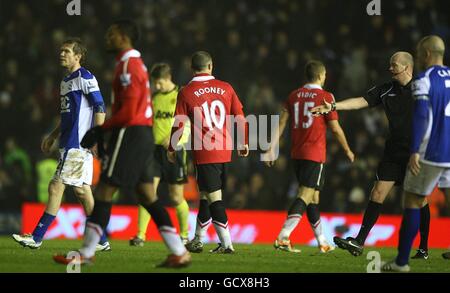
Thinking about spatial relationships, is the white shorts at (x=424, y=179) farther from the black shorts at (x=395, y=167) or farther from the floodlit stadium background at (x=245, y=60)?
the floodlit stadium background at (x=245, y=60)

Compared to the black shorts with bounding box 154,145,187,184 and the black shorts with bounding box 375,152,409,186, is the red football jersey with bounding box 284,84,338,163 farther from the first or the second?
the black shorts with bounding box 154,145,187,184

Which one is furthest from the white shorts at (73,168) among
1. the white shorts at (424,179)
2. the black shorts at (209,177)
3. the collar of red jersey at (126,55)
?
the white shorts at (424,179)

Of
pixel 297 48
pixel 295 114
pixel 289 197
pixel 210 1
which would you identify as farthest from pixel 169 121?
pixel 210 1

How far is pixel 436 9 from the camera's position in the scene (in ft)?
66.5

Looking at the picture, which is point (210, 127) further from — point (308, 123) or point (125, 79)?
point (125, 79)

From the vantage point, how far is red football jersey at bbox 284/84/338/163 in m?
11.9

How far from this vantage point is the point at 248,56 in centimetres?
2164

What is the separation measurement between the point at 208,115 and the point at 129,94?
2.83 metres

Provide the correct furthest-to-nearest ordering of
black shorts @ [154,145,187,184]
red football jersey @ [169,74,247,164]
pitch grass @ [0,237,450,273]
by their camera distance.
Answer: black shorts @ [154,145,187,184] → red football jersey @ [169,74,247,164] → pitch grass @ [0,237,450,273]

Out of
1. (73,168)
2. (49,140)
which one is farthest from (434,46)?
(49,140)

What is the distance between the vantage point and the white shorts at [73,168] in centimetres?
1107

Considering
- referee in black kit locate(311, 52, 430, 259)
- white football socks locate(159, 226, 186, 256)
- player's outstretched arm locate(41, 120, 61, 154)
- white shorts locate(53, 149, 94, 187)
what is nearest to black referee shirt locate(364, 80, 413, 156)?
referee in black kit locate(311, 52, 430, 259)

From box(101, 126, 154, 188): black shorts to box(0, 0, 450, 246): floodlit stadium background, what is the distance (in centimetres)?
926
